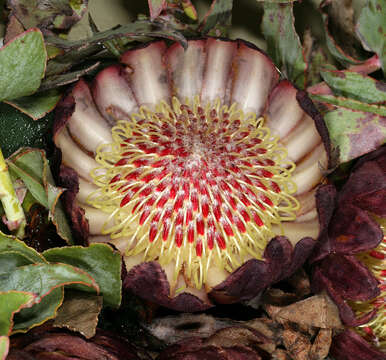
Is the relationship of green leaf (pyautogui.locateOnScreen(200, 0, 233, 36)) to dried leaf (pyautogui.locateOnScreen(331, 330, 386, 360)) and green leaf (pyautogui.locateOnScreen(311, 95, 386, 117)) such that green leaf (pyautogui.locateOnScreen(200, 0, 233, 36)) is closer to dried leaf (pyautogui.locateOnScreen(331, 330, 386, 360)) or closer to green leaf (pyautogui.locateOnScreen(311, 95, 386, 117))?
green leaf (pyautogui.locateOnScreen(311, 95, 386, 117))

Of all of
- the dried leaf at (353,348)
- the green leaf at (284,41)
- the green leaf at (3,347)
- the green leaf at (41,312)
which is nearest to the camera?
the green leaf at (3,347)

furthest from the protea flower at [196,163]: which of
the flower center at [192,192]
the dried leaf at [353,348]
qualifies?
the dried leaf at [353,348]

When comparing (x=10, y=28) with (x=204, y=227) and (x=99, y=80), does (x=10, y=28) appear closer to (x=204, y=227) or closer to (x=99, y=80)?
(x=99, y=80)

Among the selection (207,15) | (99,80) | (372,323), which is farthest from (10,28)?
(372,323)

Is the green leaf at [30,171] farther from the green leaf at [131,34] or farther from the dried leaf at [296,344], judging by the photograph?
the dried leaf at [296,344]

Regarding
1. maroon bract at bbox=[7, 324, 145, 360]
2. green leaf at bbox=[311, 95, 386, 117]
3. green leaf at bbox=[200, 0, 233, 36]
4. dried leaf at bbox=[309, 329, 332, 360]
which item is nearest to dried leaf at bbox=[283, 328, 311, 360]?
dried leaf at bbox=[309, 329, 332, 360]

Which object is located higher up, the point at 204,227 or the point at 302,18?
the point at 302,18

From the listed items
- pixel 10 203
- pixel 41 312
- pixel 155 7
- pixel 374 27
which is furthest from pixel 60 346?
pixel 374 27
